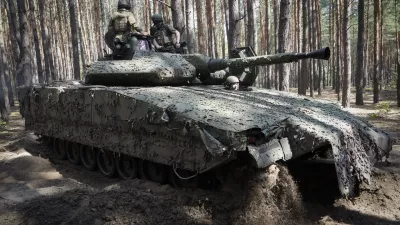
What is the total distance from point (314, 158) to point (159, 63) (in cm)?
346

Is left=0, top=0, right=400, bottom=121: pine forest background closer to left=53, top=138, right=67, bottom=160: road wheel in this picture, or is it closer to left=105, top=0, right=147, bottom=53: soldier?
left=105, top=0, right=147, bottom=53: soldier

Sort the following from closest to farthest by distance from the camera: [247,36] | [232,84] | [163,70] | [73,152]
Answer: [163,70] → [232,84] → [73,152] → [247,36]

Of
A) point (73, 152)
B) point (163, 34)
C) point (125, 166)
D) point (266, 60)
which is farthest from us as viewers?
point (163, 34)

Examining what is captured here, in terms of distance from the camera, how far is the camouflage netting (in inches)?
193

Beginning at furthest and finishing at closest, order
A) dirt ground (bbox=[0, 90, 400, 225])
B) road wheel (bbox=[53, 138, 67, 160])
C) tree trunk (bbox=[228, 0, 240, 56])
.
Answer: tree trunk (bbox=[228, 0, 240, 56]) → road wheel (bbox=[53, 138, 67, 160]) → dirt ground (bbox=[0, 90, 400, 225])

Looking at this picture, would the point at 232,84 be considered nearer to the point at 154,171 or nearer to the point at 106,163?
the point at 154,171

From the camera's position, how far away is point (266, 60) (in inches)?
257

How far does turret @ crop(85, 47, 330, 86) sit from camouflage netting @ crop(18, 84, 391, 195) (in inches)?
28.0

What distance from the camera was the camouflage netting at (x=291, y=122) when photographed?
4.91 meters

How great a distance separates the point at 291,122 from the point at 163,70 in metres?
2.96

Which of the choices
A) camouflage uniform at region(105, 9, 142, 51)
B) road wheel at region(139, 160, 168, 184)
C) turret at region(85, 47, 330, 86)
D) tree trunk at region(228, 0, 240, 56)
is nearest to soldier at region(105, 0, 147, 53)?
camouflage uniform at region(105, 9, 142, 51)

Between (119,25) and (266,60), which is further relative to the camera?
(119,25)

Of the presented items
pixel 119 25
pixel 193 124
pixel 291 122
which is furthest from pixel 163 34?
pixel 291 122

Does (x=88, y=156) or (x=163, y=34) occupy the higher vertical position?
(x=163, y=34)
